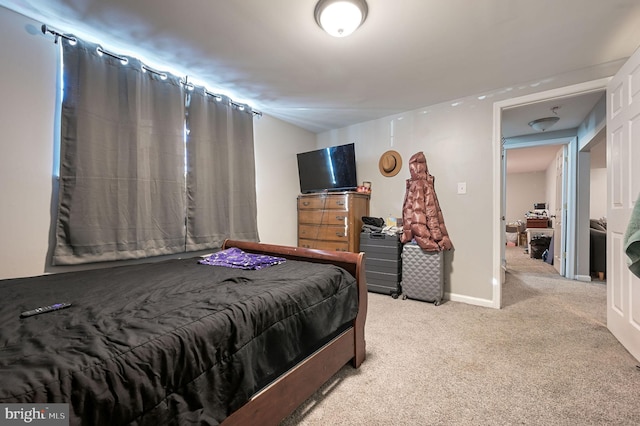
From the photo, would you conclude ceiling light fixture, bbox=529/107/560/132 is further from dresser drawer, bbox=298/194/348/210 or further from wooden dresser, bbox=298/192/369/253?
dresser drawer, bbox=298/194/348/210

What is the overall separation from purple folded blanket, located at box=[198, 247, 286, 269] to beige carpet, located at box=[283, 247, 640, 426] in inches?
32.5

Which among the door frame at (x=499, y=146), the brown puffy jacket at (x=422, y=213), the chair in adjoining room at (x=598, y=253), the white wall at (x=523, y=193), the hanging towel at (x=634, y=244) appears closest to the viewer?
the hanging towel at (x=634, y=244)

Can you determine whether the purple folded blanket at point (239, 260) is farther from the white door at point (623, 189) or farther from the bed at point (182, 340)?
the white door at point (623, 189)

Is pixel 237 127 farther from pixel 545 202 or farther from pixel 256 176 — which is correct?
pixel 545 202

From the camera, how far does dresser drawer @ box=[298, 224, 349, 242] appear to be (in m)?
3.42

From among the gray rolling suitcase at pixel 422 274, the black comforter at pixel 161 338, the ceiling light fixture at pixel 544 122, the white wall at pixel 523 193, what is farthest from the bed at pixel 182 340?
→ the white wall at pixel 523 193

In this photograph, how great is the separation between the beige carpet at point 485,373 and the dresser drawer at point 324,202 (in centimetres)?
139

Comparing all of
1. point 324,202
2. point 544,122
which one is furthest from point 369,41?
point 544,122

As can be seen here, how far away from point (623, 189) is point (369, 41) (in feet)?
7.05

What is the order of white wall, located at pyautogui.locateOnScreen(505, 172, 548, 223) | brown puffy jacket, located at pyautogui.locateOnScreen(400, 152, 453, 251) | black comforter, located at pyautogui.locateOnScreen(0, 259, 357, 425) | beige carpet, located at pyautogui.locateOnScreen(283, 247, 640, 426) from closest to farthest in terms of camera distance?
black comforter, located at pyautogui.locateOnScreen(0, 259, 357, 425), beige carpet, located at pyautogui.locateOnScreen(283, 247, 640, 426), brown puffy jacket, located at pyautogui.locateOnScreen(400, 152, 453, 251), white wall, located at pyautogui.locateOnScreen(505, 172, 548, 223)

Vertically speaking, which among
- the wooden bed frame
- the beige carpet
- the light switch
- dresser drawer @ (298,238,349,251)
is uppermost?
the light switch

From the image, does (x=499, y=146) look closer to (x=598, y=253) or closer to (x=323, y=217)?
(x=323, y=217)

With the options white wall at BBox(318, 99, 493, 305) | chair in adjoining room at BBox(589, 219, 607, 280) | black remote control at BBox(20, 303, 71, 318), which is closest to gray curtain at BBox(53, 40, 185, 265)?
black remote control at BBox(20, 303, 71, 318)

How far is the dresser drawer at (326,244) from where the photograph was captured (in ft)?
11.2
